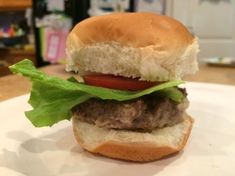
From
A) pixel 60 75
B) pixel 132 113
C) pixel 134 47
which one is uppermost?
pixel 134 47

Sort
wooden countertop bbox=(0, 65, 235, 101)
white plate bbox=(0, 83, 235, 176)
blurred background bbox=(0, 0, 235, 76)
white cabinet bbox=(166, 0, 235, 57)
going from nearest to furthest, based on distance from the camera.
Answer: white plate bbox=(0, 83, 235, 176), wooden countertop bbox=(0, 65, 235, 101), blurred background bbox=(0, 0, 235, 76), white cabinet bbox=(166, 0, 235, 57)

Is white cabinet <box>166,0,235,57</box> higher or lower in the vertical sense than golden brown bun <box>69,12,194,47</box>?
lower

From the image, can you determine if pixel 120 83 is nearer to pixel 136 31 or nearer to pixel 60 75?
pixel 136 31

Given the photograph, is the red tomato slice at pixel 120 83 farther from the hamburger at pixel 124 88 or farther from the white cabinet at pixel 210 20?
the white cabinet at pixel 210 20

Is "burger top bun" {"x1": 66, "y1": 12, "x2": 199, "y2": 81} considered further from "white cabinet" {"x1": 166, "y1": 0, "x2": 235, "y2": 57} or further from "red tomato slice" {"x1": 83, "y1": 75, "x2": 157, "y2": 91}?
"white cabinet" {"x1": 166, "y1": 0, "x2": 235, "y2": 57}

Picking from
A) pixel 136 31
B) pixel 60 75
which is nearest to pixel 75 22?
pixel 60 75

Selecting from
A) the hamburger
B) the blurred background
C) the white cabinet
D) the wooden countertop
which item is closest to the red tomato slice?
the hamburger
